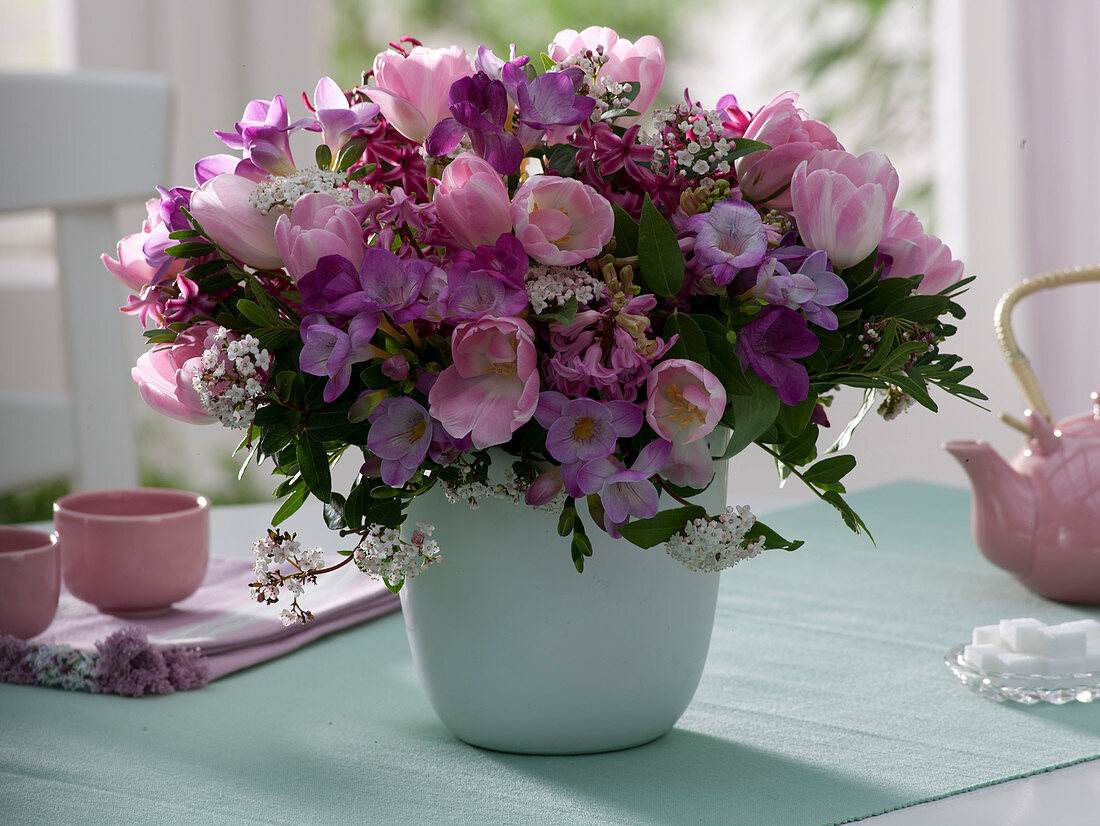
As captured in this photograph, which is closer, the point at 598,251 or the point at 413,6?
the point at 598,251

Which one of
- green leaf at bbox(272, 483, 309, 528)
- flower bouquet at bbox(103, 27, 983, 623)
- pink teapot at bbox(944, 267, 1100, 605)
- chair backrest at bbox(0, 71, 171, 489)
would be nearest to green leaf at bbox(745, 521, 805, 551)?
flower bouquet at bbox(103, 27, 983, 623)

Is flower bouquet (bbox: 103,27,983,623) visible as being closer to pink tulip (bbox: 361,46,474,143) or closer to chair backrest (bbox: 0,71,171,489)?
pink tulip (bbox: 361,46,474,143)

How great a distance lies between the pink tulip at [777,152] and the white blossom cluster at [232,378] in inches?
10.2

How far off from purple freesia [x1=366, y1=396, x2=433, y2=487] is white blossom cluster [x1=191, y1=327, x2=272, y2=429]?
5cm

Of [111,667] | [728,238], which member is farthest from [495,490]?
[111,667]

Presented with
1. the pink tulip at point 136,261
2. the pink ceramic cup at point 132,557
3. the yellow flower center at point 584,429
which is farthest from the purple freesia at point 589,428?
the pink ceramic cup at point 132,557

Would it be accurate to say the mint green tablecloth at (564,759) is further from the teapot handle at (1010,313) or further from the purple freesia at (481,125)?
the purple freesia at (481,125)

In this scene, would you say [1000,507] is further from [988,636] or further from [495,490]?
[495,490]

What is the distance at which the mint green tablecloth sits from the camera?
614 millimetres

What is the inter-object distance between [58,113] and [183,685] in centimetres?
110

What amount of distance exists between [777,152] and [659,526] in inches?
7.8

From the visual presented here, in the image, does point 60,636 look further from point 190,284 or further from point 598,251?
point 598,251

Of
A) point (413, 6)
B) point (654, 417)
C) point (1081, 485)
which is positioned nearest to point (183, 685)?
point (654, 417)

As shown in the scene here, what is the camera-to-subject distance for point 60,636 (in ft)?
2.92
